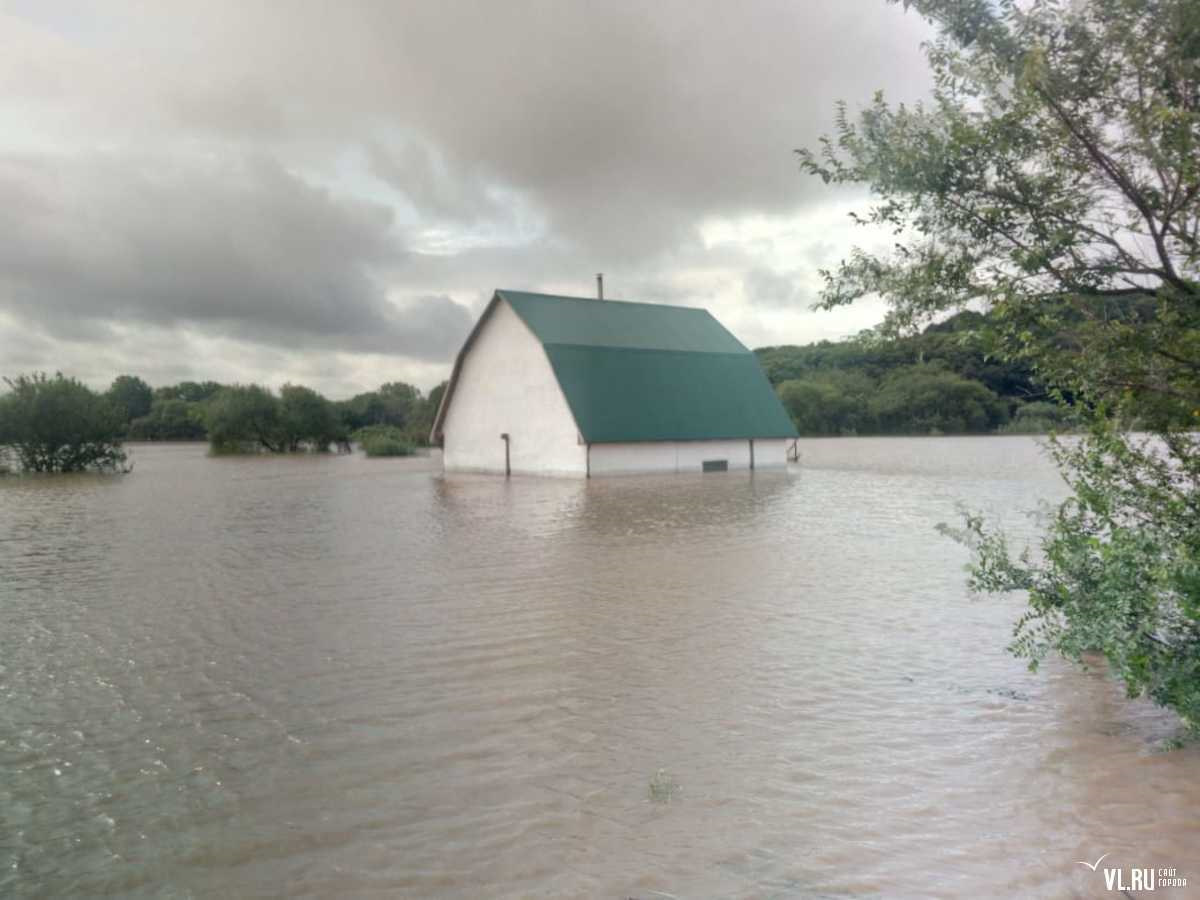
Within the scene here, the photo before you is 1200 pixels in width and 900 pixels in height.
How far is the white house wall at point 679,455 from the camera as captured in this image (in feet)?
102

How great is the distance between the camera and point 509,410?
113ft

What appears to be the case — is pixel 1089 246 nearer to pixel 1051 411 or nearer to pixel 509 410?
pixel 1051 411

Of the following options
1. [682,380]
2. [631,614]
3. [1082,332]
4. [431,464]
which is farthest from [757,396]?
Answer: [1082,332]

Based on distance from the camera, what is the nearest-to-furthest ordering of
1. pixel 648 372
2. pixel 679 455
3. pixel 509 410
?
pixel 679 455
pixel 648 372
pixel 509 410

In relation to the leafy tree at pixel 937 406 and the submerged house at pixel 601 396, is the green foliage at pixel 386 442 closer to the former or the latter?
the submerged house at pixel 601 396

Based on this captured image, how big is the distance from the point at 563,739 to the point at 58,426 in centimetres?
4310

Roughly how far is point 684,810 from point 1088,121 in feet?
16.0

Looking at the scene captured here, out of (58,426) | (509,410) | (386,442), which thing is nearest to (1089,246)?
(509,410)

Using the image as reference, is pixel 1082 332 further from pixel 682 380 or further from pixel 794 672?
pixel 682 380

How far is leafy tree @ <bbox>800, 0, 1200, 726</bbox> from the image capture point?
5000mm

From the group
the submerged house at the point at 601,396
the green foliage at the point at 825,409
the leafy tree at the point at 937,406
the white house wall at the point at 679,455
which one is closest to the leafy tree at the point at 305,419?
the submerged house at the point at 601,396

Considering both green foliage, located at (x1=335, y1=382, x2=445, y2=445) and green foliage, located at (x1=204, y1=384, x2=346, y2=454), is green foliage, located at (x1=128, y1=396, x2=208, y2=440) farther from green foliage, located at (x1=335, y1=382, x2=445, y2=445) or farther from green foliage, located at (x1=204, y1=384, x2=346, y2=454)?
green foliage, located at (x1=204, y1=384, x2=346, y2=454)

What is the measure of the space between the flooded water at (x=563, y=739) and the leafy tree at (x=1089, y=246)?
870 millimetres

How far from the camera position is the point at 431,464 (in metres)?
46.1
